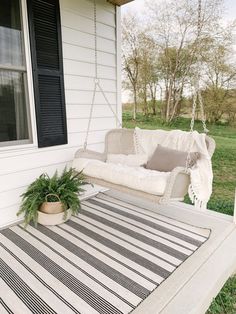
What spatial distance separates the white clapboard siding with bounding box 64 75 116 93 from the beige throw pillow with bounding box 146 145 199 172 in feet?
3.86

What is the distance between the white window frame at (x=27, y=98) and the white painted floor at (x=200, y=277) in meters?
1.81

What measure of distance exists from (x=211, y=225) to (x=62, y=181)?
1.60 meters

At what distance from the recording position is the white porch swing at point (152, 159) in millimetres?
2016

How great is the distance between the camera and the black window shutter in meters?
2.41

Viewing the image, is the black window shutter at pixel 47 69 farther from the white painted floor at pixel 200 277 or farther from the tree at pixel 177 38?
the tree at pixel 177 38

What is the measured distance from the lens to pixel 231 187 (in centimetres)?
354

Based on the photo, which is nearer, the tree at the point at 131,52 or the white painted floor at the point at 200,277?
the white painted floor at the point at 200,277

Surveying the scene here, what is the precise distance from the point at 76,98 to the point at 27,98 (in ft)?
2.11

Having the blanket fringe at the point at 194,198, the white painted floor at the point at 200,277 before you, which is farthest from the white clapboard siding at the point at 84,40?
the white painted floor at the point at 200,277

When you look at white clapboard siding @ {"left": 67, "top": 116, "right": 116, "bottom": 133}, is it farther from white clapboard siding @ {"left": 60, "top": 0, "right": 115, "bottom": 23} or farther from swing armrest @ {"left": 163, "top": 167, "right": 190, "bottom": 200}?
swing armrest @ {"left": 163, "top": 167, "right": 190, "bottom": 200}

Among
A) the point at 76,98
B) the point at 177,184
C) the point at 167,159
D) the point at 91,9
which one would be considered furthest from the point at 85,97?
the point at 177,184

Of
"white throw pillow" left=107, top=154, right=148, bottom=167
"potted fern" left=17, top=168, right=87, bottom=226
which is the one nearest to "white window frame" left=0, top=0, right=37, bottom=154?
"potted fern" left=17, top=168, right=87, bottom=226

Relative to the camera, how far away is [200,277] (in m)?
1.70

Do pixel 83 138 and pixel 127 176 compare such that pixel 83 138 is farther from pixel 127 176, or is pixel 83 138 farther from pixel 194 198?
pixel 194 198
